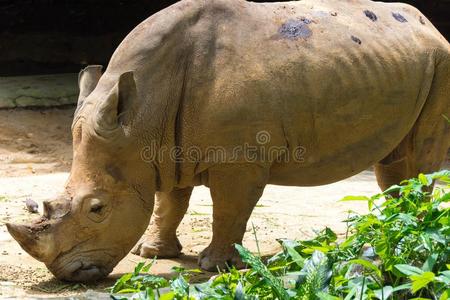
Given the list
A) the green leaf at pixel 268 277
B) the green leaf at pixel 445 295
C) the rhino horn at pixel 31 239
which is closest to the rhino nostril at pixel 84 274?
the rhino horn at pixel 31 239

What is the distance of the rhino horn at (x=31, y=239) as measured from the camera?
545cm

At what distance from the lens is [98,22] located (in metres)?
14.1

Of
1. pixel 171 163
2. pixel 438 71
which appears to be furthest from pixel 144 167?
pixel 438 71

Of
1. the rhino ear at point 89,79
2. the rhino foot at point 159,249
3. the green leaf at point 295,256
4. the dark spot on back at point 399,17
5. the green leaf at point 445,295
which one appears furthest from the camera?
the dark spot on back at point 399,17

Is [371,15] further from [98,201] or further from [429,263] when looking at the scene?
[429,263]

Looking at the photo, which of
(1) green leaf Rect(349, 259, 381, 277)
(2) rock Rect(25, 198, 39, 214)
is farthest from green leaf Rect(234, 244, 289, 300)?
(2) rock Rect(25, 198, 39, 214)

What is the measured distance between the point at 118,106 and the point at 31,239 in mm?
976

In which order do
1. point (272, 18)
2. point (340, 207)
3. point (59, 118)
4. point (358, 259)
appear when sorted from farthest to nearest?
point (59, 118)
point (340, 207)
point (272, 18)
point (358, 259)

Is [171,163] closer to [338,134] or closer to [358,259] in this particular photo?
[338,134]

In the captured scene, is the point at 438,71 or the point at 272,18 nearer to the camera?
the point at 272,18

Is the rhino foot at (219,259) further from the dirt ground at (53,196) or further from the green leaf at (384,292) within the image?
the green leaf at (384,292)

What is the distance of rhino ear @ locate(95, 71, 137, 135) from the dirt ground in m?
0.56

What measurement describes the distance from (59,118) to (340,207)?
15.8 feet

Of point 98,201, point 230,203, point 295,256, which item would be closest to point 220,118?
point 230,203
